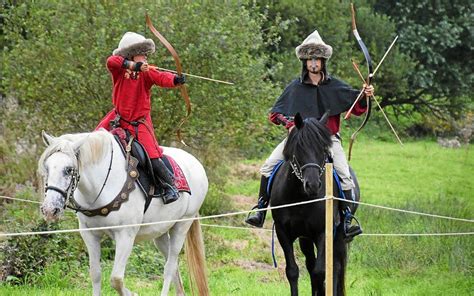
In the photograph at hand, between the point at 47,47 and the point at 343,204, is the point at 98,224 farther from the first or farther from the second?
the point at 47,47

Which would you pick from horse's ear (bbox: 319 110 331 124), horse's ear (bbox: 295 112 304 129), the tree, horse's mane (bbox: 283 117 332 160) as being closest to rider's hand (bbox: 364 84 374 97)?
horse's ear (bbox: 319 110 331 124)

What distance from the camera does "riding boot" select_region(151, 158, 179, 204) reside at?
29.1ft

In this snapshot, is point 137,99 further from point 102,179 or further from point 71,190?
point 71,190

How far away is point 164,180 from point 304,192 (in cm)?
132

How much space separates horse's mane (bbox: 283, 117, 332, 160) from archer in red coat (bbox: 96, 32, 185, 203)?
1.22 m

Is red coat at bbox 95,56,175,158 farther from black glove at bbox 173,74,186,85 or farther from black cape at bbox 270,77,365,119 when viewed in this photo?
black cape at bbox 270,77,365,119

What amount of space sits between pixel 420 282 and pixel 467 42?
72.6 feet

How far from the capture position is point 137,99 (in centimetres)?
898

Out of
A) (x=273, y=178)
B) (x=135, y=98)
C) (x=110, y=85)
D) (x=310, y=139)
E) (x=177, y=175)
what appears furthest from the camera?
(x=110, y=85)

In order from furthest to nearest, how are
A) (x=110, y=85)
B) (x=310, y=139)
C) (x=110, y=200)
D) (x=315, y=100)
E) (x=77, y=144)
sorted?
(x=110, y=85) → (x=315, y=100) → (x=310, y=139) → (x=110, y=200) → (x=77, y=144)

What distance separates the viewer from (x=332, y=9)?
29250 mm

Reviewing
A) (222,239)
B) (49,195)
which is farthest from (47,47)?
(49,195)

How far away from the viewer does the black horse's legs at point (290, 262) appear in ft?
29.2

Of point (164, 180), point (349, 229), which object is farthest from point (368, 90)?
point (164, 180)
